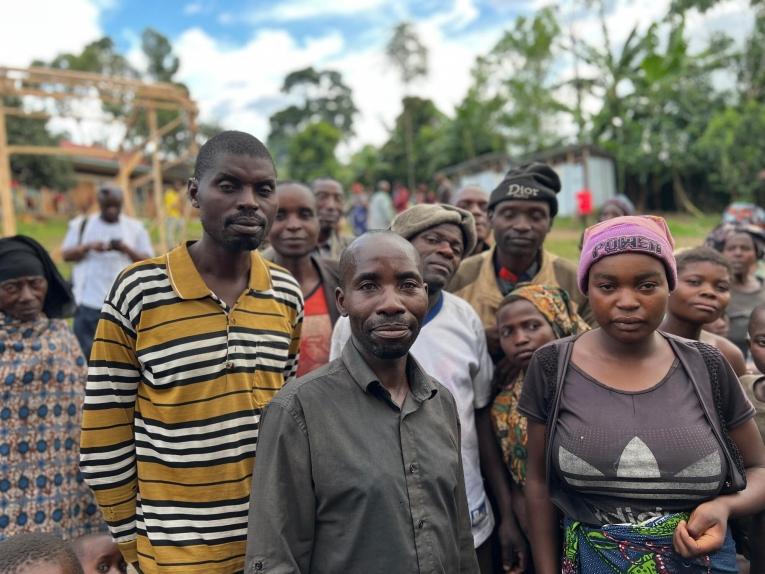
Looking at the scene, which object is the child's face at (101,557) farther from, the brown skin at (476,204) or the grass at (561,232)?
the grass at (561,232)

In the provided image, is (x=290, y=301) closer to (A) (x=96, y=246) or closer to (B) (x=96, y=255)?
(A) (x=96, y=246)

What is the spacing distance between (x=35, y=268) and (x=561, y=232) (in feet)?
56.3

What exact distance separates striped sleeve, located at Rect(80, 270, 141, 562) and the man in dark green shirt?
56 centimetres

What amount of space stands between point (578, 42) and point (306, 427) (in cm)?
2154

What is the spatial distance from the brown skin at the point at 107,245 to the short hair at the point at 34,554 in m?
4.31

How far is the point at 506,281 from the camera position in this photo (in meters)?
3.11

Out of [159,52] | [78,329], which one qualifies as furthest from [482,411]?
[159,52]

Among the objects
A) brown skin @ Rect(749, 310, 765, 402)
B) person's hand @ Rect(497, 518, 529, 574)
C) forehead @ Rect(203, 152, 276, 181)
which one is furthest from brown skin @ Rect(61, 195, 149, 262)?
brown skin @ Rect(749, 310, 765, 402)

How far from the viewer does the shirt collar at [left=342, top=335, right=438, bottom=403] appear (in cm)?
174

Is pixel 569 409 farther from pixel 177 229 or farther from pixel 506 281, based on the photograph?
Answer: pixel 177 229

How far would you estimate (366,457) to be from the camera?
1.64 m

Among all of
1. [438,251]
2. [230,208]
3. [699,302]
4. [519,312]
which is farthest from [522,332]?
[230,208]

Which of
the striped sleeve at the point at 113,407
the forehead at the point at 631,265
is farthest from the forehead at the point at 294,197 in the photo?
the forehead at the point at 631,265

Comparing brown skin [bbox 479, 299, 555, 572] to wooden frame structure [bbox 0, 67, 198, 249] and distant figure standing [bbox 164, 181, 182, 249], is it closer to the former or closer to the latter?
wooden frame structure [bbox 0, 67, 198, 249]
